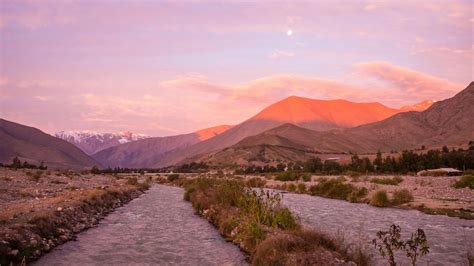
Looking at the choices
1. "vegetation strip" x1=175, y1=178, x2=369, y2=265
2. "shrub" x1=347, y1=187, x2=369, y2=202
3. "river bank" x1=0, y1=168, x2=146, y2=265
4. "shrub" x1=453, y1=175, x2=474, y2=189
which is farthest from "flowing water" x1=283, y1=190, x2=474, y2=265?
"shrub" x1=453, y1=175, x2=474, y2=189

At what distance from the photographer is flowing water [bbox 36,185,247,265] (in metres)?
18.6

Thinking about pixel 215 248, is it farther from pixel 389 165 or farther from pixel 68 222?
pixel 389 165

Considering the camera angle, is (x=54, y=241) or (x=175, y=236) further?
(x=175, y=236)

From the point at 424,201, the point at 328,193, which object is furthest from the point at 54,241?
the point at 328,193

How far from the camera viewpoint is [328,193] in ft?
179

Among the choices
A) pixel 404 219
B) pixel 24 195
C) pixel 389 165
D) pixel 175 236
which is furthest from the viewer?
pixel 389 165

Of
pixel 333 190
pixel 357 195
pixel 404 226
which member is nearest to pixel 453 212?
pixel 404 226

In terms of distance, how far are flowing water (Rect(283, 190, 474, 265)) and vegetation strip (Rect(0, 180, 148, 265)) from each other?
14.2 metres

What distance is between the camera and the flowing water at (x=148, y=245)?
18.6 meters

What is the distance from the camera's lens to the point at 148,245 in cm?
2197

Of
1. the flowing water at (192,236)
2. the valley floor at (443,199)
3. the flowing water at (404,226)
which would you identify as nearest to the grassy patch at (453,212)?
the valley floor at (443,199)

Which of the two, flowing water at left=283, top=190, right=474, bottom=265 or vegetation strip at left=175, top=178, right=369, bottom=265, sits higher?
vegetation strip at left=175, top=178, right=369, bottom=265

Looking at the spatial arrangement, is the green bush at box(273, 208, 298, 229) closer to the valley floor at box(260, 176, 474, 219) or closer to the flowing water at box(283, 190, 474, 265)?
the flowing water at box(283, 190, 474, 265)

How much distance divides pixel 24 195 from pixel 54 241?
17.6 meters
